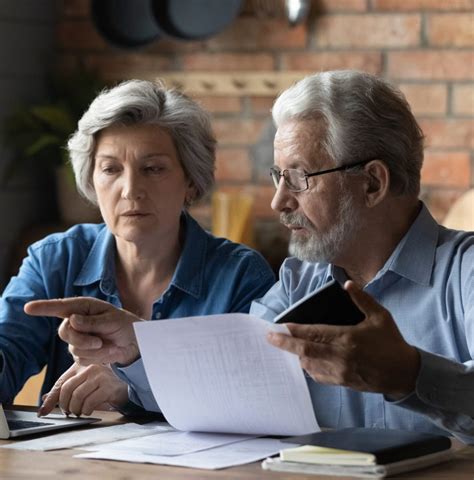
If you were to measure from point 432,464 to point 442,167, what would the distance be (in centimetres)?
221

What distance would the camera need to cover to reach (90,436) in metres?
1.90

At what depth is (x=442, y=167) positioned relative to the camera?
3.74 metres

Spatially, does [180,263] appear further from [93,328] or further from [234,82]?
[234,82]

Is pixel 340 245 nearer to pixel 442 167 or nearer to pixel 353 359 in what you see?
pixel 353 359

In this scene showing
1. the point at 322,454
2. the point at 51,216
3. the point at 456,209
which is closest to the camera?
the point at 322,454

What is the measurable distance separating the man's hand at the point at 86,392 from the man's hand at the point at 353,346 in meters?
0.58

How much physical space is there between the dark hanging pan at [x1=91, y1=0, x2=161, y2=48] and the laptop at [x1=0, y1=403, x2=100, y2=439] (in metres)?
2.06

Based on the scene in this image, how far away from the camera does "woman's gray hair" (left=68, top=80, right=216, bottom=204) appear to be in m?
2.50

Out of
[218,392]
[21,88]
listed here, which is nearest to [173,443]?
[218,392]

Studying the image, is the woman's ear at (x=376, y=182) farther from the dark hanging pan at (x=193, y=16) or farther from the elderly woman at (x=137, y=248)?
the dark hanging pan at (x=193, y=16)

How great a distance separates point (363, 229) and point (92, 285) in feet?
2.31

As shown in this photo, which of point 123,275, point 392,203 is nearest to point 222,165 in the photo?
point 123,275

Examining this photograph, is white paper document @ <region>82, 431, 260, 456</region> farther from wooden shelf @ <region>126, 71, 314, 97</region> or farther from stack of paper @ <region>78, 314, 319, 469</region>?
wooden shelf @ <region>126, 71, 314, 97</region>

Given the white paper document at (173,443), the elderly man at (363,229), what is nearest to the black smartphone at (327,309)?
the white paper document at (173,443)
